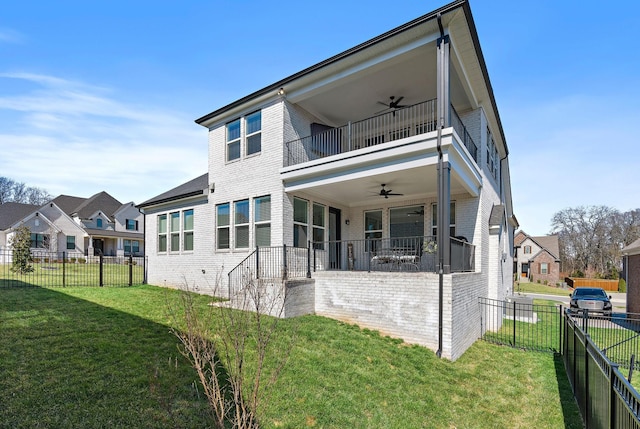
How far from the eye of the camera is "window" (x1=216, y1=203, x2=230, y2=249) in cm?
1227

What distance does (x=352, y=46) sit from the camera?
8.85m

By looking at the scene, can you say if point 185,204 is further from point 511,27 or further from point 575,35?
point 575,35

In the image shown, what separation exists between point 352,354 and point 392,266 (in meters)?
4.29

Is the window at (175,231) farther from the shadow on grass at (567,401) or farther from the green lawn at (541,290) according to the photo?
the green lawn at (541,290)

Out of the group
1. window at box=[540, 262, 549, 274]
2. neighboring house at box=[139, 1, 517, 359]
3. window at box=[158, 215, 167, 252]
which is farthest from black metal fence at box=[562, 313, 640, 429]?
window at box=[540, 262, 549, 274]

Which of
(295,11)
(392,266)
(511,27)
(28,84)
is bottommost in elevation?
(392,266)

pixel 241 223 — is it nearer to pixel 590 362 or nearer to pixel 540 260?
pixel 590 362

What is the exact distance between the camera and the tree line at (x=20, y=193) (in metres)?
53.8

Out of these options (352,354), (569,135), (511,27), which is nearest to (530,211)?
(569,135)

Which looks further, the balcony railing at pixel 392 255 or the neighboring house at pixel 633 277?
the neighboring house at pixel 633 277

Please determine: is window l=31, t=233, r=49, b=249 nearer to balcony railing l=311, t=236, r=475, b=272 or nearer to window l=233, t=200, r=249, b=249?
window l=233, t=200, r=249, b=249

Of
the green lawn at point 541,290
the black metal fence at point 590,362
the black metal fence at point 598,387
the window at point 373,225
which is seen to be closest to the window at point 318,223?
the window at point 373,225

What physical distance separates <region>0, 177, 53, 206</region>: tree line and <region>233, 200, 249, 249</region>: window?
190 ft

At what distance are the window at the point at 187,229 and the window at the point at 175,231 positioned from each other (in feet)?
1.55
